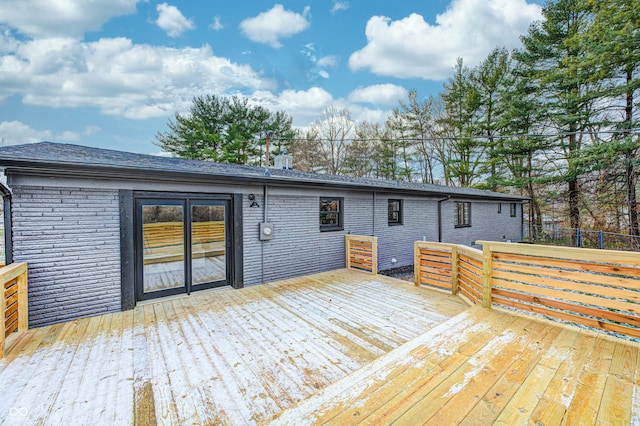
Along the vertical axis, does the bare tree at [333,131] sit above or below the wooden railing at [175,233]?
above

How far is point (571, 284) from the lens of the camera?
2.89 meters

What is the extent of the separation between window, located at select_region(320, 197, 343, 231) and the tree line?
4226 millimetres

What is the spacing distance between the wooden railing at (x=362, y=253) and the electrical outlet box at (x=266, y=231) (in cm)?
217

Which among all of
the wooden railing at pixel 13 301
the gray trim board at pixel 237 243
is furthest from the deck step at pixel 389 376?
the gray trim board at pixel 237 243

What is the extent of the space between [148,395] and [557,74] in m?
17.2

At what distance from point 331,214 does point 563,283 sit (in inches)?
184

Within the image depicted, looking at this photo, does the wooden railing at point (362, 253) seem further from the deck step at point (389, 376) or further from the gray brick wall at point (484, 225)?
the gray brick wall at point (484, 225)

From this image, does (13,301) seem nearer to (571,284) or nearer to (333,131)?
(571,284)

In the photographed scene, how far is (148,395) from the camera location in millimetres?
2143

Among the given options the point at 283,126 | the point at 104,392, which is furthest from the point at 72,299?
the point at 283,126

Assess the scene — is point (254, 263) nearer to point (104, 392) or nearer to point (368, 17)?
point (104, 392)

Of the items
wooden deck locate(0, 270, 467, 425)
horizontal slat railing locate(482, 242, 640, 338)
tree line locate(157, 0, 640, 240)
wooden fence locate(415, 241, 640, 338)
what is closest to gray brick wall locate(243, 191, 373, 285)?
wooden deck locate(0, 270, 467, 425)

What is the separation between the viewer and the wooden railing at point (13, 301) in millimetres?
2838

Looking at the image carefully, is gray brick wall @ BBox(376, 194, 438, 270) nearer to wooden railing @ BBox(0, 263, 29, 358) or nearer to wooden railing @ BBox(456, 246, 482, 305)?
wooden railing @ BBox(456, 246, 482, 305)
